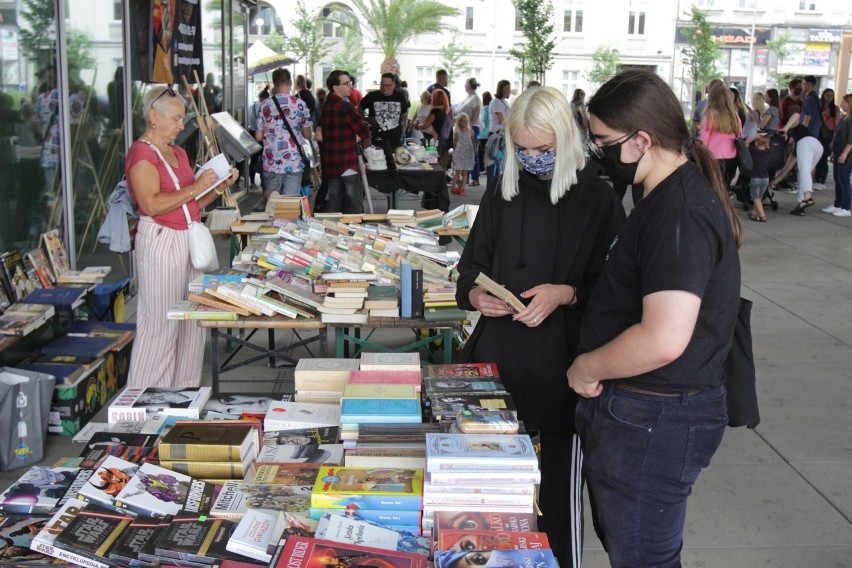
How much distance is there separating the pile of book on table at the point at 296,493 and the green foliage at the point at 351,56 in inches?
1302

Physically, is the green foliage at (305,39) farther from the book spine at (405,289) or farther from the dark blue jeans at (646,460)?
the dark blue jeans at (646,460)

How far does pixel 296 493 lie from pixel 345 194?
7.58 meters

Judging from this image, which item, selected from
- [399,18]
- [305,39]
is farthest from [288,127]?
[305,39]

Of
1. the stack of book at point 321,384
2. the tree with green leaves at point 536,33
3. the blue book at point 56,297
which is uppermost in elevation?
the tree with green leaves at point 536,33

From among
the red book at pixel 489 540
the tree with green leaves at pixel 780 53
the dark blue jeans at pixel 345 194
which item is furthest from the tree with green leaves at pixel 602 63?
the red book at pixel 489 540

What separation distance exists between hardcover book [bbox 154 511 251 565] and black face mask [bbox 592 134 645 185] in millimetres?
1301

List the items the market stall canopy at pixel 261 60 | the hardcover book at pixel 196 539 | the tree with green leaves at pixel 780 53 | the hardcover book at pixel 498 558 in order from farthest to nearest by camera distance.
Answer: the tree with green leaves at pixel 780 53, the market stall canopy at pixel 261 60, the hardcover book at pixel 196 539, the hardcover book at pixel 498 558

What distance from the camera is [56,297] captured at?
5.24 m

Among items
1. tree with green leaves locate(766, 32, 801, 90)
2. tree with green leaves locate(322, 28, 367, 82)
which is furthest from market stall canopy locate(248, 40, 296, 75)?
tree with green leaves locate(766, 32, 801, 90)

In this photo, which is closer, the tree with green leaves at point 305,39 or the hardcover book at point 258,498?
the hardcover book at point 258,498

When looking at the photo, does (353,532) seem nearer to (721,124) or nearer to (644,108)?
(644,108)

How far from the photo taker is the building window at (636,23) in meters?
42.2

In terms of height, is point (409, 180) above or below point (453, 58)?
below

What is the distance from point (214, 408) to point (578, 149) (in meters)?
1.45
